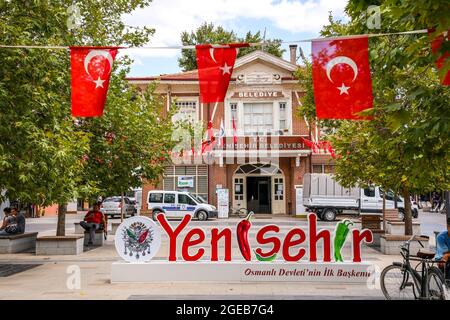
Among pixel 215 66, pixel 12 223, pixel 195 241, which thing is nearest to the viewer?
pixel 215 66

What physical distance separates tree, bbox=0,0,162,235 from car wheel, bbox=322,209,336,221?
20.3 meters

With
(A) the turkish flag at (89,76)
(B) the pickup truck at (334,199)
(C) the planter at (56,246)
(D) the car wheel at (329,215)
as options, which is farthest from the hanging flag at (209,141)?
(A) the turkish flag at (89,76)

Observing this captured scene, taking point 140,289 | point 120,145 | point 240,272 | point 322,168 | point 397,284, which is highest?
point 120,145

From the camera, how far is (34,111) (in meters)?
11.3

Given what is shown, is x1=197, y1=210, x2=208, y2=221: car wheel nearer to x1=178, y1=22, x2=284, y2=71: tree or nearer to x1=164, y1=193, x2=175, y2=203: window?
x1=164, y1=193, x2=175, y2=203: window

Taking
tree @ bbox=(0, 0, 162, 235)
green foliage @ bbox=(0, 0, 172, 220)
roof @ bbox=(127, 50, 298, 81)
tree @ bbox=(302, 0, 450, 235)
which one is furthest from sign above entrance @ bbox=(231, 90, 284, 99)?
tree @ bbox=(0, 0, 162, 235)

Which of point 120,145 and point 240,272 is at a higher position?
point 120,145

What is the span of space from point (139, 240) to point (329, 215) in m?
21.3

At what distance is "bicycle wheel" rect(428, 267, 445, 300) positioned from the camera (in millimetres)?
7624

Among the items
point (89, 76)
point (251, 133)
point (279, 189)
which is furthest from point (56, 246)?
point (279, 189)

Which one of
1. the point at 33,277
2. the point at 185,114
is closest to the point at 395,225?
the point at 33,277

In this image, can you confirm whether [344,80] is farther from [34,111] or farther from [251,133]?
[251,133]

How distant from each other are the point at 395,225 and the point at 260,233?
10629mm

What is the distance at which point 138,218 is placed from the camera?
10617mm
